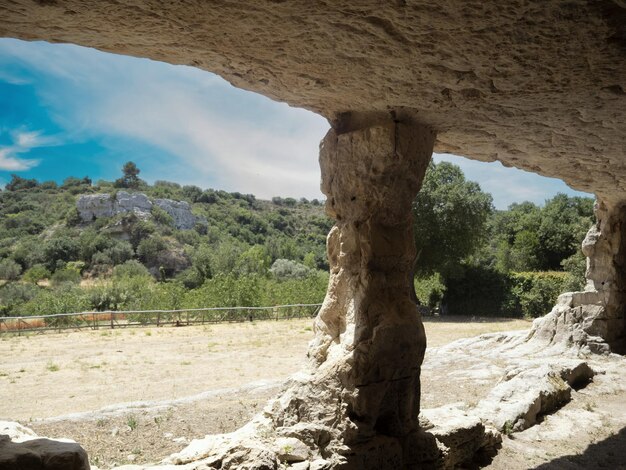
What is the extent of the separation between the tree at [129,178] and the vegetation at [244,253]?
0.20m

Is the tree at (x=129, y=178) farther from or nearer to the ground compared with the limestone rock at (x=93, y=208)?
farther from the ground

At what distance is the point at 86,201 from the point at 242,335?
5860 centimetres

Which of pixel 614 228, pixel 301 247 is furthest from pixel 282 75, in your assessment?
pixel 301 247

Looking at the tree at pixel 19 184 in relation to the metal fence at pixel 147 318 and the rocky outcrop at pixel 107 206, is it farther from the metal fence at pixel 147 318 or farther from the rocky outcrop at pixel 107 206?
the metal fence at pixel 147 318

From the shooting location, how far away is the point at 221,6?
8.96ft

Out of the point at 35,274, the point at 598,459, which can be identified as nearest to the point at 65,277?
the point at 35,274

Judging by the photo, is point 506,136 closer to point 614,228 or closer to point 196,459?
point 196,459

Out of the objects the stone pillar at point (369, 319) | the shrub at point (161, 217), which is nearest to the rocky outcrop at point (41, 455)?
the stone pillar at point (369, 319)

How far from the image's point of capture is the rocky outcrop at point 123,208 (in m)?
67.6

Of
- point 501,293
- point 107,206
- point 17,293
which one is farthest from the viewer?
point 107,206

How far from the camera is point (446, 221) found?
84.0ft

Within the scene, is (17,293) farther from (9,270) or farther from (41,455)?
(41,455)

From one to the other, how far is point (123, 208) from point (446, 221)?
5555cm

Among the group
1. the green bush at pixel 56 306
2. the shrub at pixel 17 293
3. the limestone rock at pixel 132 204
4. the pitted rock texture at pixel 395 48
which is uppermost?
the limestone rock at pixel 132 204
